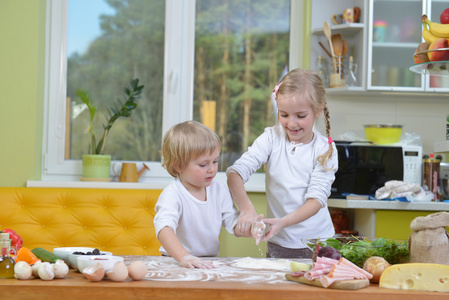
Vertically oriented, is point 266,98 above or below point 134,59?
below

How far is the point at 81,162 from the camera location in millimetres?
3639

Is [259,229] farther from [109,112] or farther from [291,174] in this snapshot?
[109,112]

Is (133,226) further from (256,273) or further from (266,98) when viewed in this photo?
(256,273)

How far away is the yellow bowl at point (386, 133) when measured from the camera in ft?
11.0

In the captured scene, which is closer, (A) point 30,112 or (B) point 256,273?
(B) point 256,273

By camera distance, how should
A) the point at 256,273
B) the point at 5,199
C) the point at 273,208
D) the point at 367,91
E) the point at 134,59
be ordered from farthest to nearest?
the point at 134,59 < the point at 367,91 < the point at 5,199 < the point at 273,208 < the point at 256,273

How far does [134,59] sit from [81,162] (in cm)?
77

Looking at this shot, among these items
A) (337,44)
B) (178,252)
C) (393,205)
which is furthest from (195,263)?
(337,44)

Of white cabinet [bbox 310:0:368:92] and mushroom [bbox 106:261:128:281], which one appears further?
white cabinet [bbox 310:0:368:92]

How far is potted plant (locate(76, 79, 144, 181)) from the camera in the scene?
11.2 feet

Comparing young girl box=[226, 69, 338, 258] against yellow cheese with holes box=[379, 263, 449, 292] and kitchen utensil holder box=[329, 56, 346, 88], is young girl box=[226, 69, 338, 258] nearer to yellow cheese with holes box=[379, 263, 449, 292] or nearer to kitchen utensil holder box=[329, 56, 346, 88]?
yellow cheese with holes box=[379, 263, 449, 292]

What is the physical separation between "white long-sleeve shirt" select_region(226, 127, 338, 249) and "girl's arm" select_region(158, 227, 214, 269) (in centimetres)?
53

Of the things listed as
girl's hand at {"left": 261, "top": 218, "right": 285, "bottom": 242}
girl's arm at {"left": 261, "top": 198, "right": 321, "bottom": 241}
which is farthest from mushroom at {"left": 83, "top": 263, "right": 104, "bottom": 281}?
girl's arm at {"left": 261, "top": 198, "right": 321, "bottom": 241}

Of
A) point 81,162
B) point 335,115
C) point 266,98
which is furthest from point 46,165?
point 335,115
